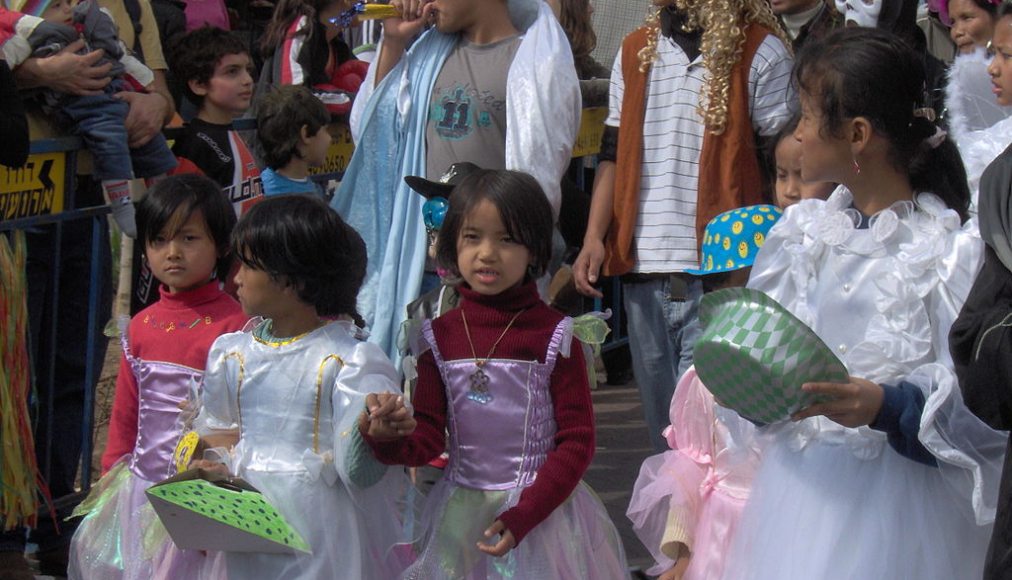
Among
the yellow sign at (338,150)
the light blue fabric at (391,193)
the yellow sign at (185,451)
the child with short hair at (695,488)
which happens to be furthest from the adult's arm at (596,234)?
the yellow sign at (338,150)

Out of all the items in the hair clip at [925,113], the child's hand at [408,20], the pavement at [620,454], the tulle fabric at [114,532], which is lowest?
the pavement at [620,454]

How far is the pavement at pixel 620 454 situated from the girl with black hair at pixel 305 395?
6.01ft

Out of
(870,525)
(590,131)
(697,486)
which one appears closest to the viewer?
(870,525)

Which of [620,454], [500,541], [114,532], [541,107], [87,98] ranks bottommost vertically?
[620,454]

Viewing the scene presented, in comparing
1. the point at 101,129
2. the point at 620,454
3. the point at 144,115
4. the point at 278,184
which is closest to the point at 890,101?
the point at 101,129

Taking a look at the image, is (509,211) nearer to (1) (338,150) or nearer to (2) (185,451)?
(2) (185,451)

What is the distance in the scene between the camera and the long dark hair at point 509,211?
342cm

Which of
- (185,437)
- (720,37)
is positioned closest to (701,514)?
(185,437)

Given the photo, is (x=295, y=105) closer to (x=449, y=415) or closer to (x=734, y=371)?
(x=449, y=415)

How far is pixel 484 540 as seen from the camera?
3293mm

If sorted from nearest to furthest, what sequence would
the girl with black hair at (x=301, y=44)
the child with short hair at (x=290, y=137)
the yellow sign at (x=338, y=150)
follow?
the child with short hair at (x=290, y=137) → the yellow sign at (x=338, y=150) → the girl with black hair at (x=301, y=44)

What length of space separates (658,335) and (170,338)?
5.01 ft

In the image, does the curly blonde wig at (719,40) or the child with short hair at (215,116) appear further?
the child with short hair at (215,116)

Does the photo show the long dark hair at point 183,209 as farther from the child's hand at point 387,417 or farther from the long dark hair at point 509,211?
the child's hand at point 387,417
